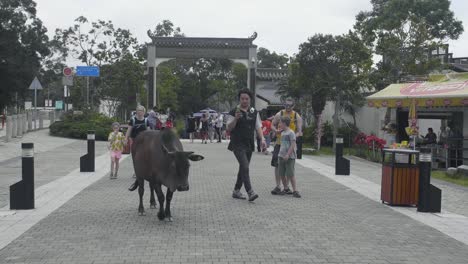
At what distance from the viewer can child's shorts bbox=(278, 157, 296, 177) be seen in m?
11.2

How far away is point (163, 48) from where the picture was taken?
101ft

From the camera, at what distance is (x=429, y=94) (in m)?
18.5

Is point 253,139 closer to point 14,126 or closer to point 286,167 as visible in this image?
point 286,167

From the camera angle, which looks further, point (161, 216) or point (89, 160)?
point (89, 160)

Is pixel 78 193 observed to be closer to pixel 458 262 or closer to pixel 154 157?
pixel 154 157

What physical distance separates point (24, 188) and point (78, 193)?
6.47ft

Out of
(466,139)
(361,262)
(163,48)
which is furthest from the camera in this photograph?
(163,48)

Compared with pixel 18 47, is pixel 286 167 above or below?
below

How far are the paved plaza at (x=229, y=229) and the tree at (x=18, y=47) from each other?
69.4 feet

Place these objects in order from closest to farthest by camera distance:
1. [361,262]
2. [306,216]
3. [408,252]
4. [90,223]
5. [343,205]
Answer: [361,262] → [408,252] → [90,223] → [306,216] → [343,205]

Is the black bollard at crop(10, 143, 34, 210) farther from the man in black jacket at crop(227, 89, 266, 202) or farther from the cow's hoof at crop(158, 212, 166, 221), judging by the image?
the man in black jacket at crop(227, 89, 266, 202)

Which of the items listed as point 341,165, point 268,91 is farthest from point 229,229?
point 268,91

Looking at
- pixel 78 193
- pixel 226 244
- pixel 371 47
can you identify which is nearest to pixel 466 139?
pixel 371 47

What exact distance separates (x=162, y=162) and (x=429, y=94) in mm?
12439
